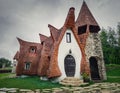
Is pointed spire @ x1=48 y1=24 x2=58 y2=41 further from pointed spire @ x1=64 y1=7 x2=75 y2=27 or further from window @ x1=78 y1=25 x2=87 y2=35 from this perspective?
window @ x1=78 y1=25 x2=87 y2=35

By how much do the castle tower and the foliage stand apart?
26382mm

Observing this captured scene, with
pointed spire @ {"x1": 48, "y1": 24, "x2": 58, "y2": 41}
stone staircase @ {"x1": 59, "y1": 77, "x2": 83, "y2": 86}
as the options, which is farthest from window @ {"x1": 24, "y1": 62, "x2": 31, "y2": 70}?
stone staircase @ {"x1": 59, "y1": 77, "x2": 83, "y2": 86}

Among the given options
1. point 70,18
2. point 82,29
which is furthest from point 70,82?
point 82,29

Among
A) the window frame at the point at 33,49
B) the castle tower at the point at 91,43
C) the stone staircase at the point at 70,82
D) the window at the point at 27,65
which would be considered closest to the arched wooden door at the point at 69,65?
the stone staircase at the point at 70,82

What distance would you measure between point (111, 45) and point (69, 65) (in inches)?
1387

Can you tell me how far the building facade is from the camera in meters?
22.3

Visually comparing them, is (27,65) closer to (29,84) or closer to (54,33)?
(54,33)

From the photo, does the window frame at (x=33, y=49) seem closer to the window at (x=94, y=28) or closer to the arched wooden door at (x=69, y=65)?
the arched wooden door at (x=69, y=65)

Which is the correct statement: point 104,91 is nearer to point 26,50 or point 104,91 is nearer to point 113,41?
point 26,50

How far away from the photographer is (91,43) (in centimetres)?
2541

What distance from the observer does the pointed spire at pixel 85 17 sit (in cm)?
2627

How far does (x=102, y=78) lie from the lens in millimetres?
25297

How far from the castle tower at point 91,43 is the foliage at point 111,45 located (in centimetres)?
2638

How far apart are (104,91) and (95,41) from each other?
1020cm
